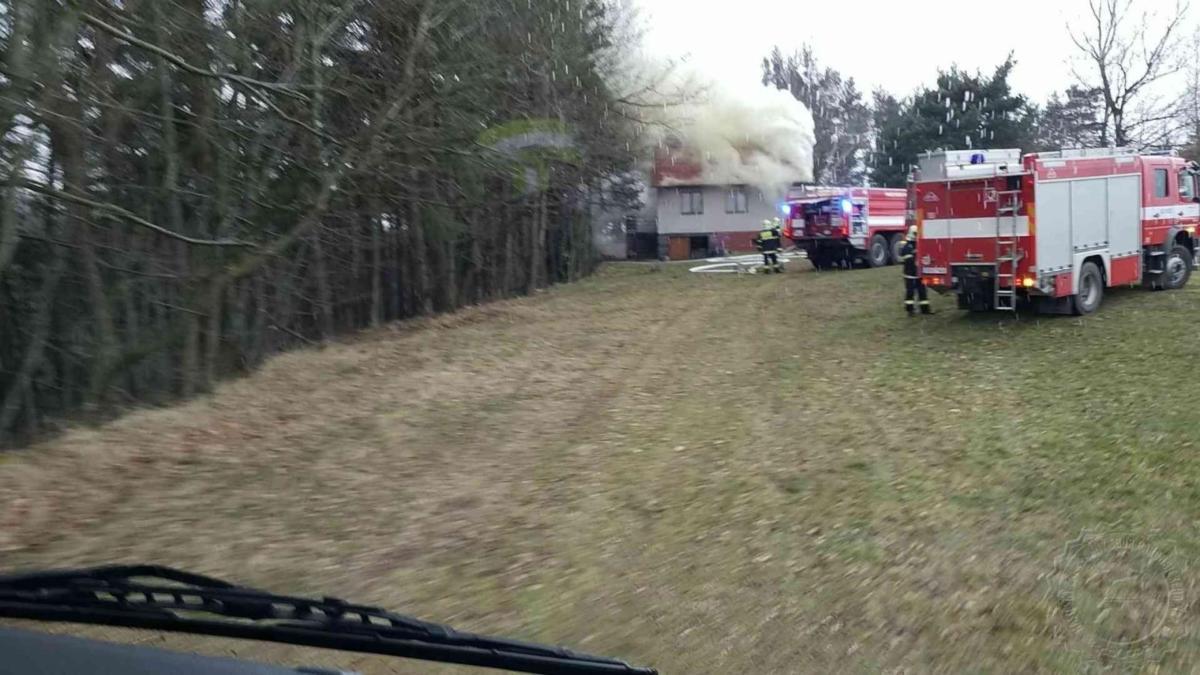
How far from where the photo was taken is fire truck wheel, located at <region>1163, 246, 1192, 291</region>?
18.9 metres

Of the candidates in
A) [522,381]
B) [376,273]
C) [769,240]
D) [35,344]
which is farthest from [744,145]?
[35,344]

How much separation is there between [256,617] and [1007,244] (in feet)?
48.2

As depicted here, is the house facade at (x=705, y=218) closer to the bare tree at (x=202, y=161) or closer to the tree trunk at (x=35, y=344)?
the bare tree at (x=202, y=161)

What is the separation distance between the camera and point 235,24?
1241cm

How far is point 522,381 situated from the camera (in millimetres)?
13828

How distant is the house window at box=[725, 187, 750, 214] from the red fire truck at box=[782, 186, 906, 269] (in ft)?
54.6

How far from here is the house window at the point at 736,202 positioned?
50.0 metres

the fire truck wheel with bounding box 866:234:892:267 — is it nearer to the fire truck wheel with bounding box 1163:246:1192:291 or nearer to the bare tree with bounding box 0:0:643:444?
the fire truck wheel with bounding box 1163:246:1192:291

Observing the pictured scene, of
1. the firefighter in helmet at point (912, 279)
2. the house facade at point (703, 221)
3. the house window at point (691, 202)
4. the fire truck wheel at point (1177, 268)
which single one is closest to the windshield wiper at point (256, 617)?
the firefighter in helmet at point (912, 279)

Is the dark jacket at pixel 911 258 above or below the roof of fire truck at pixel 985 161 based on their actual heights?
below

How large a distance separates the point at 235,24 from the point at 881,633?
1066 centimetres

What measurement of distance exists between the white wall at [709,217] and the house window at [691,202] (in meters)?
0.18

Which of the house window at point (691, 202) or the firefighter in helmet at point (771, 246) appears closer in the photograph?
the firefighter in helmet at point (771, 246)

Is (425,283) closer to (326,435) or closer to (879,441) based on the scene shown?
(326,435)
